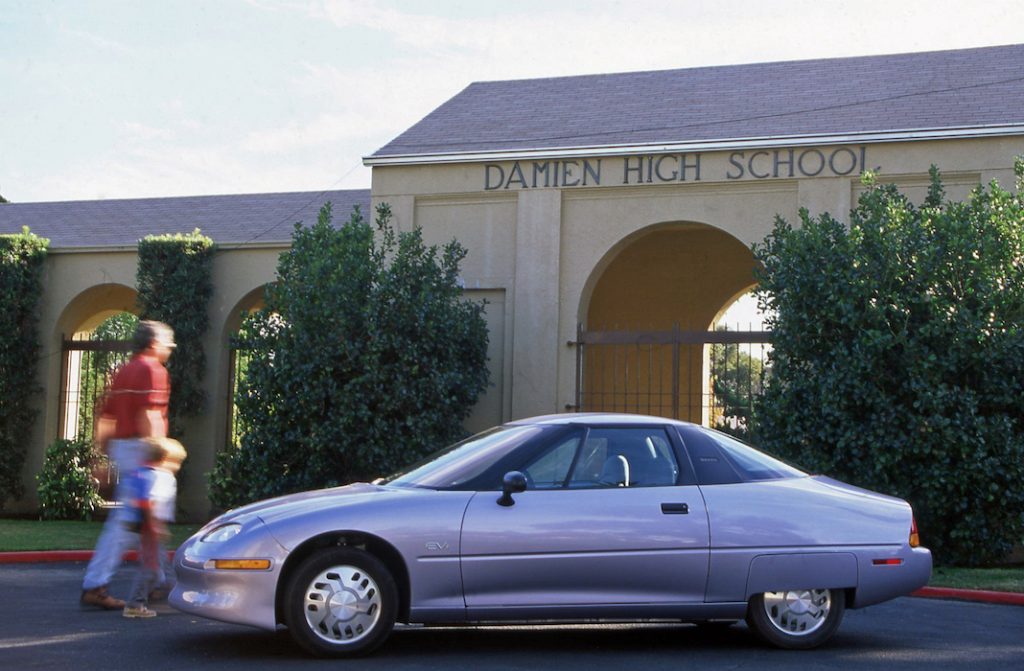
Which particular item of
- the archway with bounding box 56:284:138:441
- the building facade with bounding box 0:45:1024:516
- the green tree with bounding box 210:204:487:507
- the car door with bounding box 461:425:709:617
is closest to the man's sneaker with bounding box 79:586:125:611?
the car door with bounding box 461:425:709:617

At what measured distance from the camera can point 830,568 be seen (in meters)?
7.09

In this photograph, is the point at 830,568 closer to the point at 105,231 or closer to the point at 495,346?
the point at 495,346

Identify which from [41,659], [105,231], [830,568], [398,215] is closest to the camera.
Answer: [41,659]

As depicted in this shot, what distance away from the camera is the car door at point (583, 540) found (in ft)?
22.2

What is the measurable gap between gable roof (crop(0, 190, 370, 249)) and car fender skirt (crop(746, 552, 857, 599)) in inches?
523

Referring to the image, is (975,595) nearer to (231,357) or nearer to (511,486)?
(511,486)

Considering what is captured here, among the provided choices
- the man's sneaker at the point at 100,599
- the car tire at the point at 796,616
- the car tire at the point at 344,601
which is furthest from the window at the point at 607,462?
the man's sneaker at the point at 100,599

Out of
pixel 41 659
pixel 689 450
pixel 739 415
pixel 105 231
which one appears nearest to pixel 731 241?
pixel 739 415

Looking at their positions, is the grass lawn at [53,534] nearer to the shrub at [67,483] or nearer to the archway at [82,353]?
the shrub at [67,483]

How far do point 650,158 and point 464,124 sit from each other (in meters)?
3.11

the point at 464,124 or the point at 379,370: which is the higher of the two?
the point at 464,124

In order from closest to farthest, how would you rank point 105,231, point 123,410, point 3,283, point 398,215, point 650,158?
point 123,410 → point 650,158 → point 398,215 → point 3,283 → point 105,231

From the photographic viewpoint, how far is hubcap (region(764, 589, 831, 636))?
7133 millimetres

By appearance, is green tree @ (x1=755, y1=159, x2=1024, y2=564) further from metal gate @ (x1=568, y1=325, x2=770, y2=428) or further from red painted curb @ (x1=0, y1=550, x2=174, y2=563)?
red painted curb @ (x1=0, y1=550, x2=174, y2=563)
